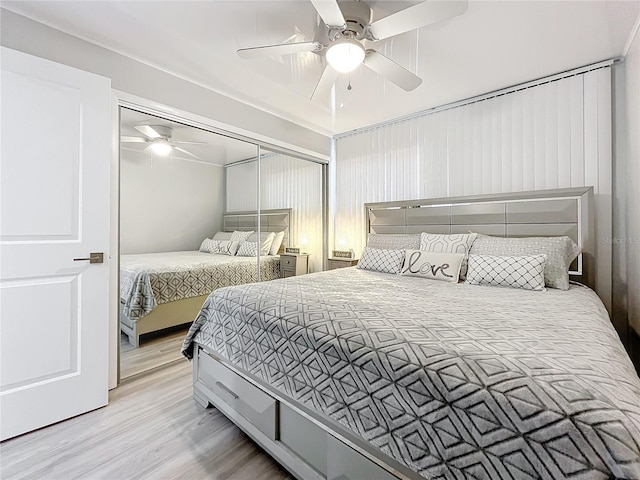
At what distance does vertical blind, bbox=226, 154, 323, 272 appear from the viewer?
3234 millimetres

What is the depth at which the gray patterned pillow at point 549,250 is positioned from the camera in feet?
7.13

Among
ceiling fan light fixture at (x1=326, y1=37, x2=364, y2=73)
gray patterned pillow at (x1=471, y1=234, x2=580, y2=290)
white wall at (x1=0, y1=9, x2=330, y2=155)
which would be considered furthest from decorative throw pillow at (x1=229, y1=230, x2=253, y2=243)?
gray patterned pillow at (x1=471, y1=234, x2=580, y2=290)

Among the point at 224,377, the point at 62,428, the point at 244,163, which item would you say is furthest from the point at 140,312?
the point at 244,163

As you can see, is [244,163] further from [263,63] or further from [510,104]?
[510,104]

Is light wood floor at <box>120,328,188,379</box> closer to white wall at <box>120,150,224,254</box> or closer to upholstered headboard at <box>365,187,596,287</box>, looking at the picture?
white wall at <box>120,150,224,254</box>

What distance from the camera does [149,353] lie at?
2.68 meters

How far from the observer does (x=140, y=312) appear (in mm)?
2539

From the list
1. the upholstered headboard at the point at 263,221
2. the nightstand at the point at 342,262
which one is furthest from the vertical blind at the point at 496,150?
the upholstered headboard at the point at 263,221

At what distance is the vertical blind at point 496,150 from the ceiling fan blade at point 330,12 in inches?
79.6

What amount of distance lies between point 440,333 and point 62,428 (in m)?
2.27

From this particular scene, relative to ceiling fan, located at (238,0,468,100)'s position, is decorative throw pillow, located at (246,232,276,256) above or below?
below

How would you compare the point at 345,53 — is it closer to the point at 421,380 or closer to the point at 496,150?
the point at 421,380

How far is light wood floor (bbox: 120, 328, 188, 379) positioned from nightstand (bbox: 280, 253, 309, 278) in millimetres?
1278

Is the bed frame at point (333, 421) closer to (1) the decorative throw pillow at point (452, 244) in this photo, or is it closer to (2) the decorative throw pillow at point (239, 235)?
(1) the decorative throw pillow at point (452, 244)
